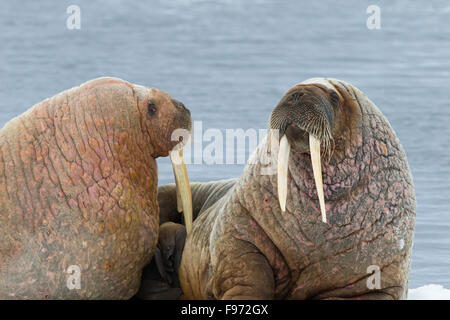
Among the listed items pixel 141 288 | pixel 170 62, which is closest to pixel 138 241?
pixel 141 288

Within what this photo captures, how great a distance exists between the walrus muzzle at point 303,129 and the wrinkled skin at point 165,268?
1.23 meters

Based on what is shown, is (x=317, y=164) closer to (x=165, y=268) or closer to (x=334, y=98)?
(x=334, y=98)

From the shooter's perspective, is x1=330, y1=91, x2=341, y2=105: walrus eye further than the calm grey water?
No

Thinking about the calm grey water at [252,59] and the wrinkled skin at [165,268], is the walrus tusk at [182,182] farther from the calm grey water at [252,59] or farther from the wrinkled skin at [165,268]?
the calm grey water at [252,59]

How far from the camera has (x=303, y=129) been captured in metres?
5.36

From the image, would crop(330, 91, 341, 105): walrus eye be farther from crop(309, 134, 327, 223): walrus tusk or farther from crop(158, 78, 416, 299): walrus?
crop(309, 134, 327, 223): walrus tusk

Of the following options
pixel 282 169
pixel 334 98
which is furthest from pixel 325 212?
pixel 334 98

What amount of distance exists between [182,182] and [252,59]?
39.9 feet

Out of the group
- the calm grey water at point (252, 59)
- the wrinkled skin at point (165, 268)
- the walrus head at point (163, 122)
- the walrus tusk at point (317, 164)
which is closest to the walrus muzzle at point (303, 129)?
the walrus tusk at point (317, 164)

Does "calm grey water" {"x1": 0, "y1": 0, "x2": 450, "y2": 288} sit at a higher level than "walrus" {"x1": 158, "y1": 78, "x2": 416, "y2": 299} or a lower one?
lower

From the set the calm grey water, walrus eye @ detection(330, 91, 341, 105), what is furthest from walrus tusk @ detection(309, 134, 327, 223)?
the calm grey water

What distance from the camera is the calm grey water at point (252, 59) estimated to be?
11.2 meters

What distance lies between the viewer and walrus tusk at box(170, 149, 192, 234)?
20.0 feet
